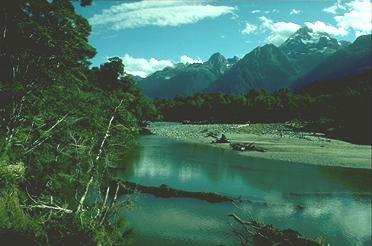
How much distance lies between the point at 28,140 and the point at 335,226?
20.0 meters

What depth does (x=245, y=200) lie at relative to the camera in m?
36.9

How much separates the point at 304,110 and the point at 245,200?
112732mm

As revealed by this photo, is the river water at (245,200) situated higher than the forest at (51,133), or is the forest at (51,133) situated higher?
the forest at (51,133)

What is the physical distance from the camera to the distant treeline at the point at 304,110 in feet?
331

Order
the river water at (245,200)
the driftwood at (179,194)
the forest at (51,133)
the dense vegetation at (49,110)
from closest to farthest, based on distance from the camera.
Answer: the forest at (51,133) < the dense vegetation at (49,110) < the river water at (245,200) < the driftwood at (179,194)

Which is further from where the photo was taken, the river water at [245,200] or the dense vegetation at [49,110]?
the river water at [245,200]

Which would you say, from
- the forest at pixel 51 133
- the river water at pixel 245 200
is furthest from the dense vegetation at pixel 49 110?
the river water at pixel 245 200

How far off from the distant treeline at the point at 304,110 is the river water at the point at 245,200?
140 ft

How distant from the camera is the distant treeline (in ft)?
331

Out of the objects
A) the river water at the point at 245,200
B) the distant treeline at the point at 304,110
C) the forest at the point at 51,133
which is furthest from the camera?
the distant treeline at the point at 304,110

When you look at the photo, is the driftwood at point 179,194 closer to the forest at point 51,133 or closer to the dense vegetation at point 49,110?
the forest at point 51,133

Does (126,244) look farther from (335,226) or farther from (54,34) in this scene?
(335,226)

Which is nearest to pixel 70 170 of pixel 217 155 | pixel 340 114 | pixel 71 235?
pixel 71 235

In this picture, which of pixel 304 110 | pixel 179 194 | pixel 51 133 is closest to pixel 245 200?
pixel 179 194
